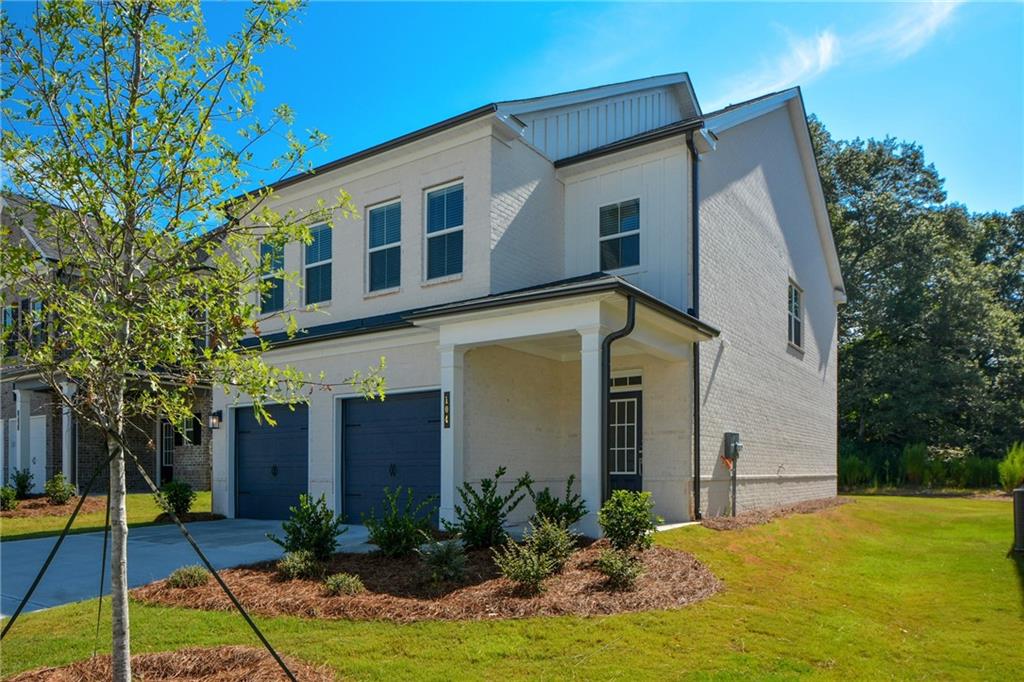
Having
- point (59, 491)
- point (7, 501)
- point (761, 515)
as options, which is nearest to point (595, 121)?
point (761, 515)

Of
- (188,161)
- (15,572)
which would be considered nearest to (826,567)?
(188,161)

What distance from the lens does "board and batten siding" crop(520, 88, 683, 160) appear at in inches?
567

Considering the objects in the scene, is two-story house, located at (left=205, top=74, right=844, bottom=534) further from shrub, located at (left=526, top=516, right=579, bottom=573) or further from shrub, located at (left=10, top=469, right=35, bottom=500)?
shrub, located at (left=10, top=469, right=35, bottom=500)

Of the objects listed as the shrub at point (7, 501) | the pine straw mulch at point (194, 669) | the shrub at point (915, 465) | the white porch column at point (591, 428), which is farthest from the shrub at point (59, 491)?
the shrub at point (915, 465)

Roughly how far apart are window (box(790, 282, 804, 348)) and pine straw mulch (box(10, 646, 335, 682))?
51.4 feet

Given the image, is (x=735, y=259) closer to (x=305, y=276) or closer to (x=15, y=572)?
(x=305, y=276)

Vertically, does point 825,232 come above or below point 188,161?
above

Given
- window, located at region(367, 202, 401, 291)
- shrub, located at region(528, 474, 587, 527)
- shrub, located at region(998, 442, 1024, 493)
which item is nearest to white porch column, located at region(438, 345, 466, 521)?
shrub, located at region(528, 474, 587, 527)

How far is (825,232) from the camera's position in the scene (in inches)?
838

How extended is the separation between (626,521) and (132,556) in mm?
7262

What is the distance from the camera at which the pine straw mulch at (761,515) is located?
40.1 ft

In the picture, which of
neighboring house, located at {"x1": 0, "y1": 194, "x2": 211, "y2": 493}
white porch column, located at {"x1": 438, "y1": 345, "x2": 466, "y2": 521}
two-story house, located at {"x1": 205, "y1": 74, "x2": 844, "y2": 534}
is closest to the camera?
white porch column, located at {"x1": 438, "y1": 345, "x2": 466, "y2": 521}

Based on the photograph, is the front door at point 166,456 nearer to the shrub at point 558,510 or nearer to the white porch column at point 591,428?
the shrub at point 558,510

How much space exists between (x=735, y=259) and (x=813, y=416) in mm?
7195
